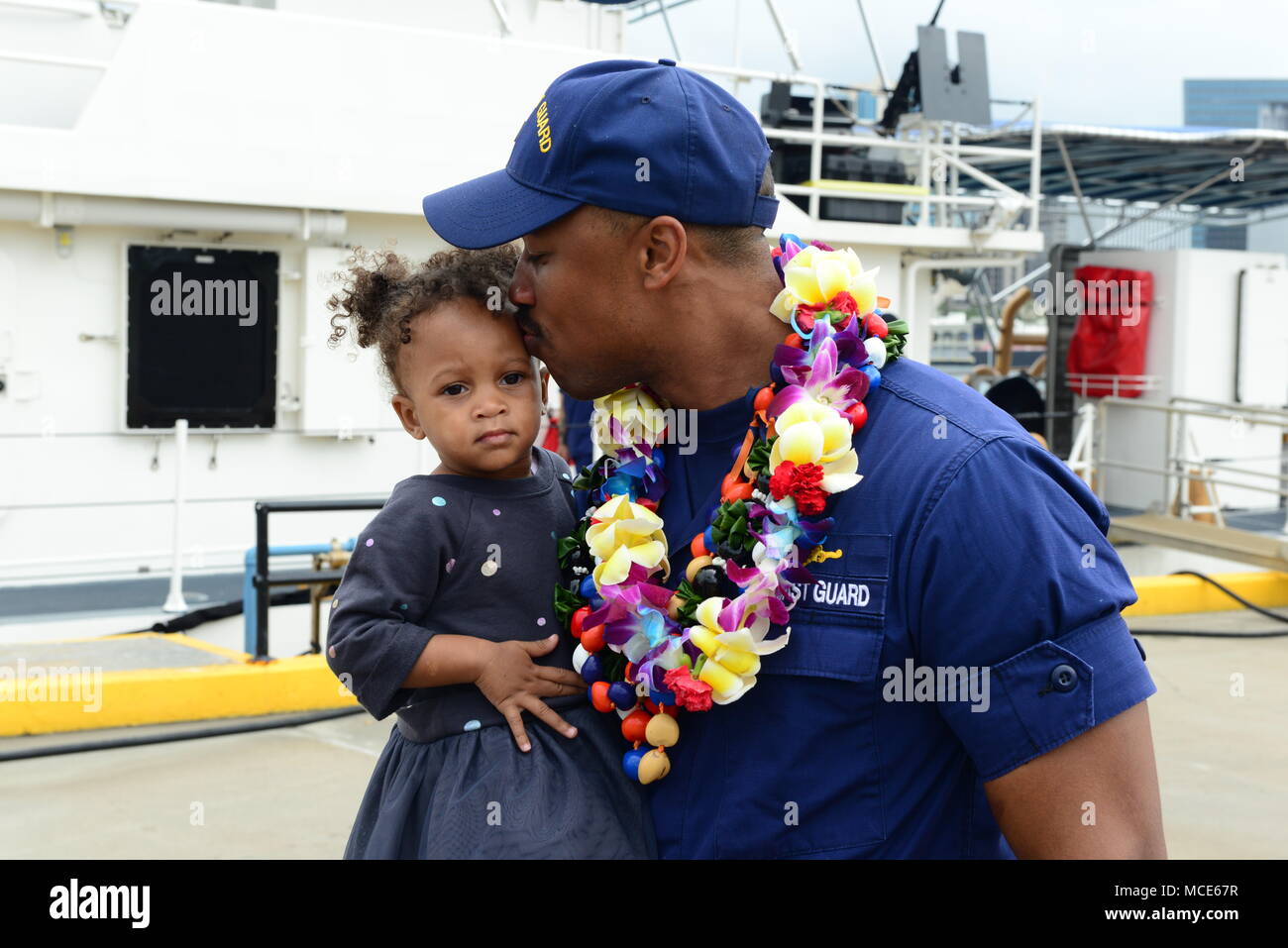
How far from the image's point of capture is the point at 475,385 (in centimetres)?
229

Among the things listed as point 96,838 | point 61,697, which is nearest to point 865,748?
point 96,838

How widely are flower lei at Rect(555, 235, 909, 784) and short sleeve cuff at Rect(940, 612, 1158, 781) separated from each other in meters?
0.33

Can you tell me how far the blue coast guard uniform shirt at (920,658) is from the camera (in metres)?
1.74

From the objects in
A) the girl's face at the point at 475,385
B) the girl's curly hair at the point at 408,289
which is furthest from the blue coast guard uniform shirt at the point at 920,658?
the girl's curly hair at the point at 408,289

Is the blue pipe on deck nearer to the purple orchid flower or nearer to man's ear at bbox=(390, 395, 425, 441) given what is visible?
man's ear at bbox=(390, 395, 425, 441)

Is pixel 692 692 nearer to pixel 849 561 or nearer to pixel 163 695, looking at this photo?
pixel 849 561

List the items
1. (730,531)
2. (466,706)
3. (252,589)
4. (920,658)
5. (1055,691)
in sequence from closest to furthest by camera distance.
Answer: (1055,691) < (920,658) < (730,531) < (466,706) < (252,589)

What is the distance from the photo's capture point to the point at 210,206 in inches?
350

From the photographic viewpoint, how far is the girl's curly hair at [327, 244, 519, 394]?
233 cm

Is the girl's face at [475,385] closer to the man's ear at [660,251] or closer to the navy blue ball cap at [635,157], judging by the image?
the navy blue ball cap at [635,157]

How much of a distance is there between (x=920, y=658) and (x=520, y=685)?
0.66 metres

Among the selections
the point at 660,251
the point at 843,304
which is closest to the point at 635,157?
the point at 660,251

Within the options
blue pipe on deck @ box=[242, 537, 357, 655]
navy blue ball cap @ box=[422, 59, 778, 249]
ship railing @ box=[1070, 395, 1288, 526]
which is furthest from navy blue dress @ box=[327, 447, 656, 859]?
ship railing @ box=[1070, 395, 1288, 526]
